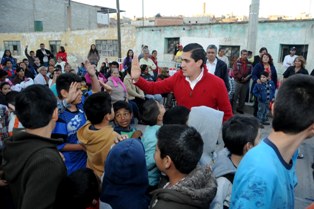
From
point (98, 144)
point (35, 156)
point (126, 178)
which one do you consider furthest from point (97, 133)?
point (35, 156)

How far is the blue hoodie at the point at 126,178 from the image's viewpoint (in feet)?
6.07

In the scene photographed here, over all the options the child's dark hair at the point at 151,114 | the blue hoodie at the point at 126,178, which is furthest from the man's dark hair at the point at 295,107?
the child's dark hair at the point at 151,114

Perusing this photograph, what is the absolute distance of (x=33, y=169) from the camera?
1.49 metres

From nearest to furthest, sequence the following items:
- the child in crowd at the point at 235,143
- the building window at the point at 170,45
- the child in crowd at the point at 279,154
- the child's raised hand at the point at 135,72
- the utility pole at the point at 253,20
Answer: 1. the child in crowd at the point at 279,154
2. the child in crowd at the point at 235,143
3. the child's raised hand at the point at 135,72
4. the utility pole at the point at 253,20
5. the building window at the point at 170,45

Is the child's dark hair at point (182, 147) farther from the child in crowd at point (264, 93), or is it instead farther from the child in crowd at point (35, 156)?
the child in crowd at point (264, 93)

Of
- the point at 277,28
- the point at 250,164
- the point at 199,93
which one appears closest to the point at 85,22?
the point at 277,28

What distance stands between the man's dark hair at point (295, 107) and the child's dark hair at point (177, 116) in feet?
4.28

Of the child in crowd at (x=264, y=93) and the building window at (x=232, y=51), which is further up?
the building window at (x=232, y=51)

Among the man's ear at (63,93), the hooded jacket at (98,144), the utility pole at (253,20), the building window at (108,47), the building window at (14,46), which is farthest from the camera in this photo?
the building window at (14,46)

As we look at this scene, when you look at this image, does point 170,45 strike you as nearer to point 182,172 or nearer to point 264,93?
point 264,93

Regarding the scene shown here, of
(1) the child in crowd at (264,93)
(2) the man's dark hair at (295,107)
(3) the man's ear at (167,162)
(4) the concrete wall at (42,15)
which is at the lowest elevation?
(1) the child in crowd at (264,93)

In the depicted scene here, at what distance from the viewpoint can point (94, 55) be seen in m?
10.8

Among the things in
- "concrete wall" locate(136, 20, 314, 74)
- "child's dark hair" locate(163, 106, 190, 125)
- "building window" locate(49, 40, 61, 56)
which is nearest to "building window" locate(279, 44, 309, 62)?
"concrete wall" locate(136, 20, 314, 74)

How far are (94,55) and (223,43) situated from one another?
7.74m
